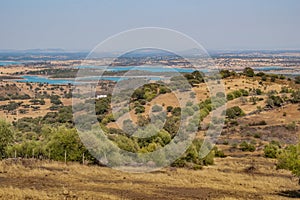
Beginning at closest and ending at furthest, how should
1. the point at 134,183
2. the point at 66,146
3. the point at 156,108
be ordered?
1. the point at 134,183
2. the point at 66,146
3. the point at 156,108

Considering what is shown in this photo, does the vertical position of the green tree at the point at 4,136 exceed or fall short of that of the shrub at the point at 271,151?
it exceeds it

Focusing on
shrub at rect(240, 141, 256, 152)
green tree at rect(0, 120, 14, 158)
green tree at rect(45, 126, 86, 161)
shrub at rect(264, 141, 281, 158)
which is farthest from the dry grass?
shrub at rect(240, 141, 256, 152)

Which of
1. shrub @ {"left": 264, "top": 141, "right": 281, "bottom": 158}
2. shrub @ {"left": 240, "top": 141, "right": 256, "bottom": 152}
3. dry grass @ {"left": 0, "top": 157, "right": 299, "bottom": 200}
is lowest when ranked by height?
shrub @ {"left": 240, "top": 141, "right": 256, "bottom": 152}

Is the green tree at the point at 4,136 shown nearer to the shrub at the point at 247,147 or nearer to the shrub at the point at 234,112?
the shrub at the point at 247,147

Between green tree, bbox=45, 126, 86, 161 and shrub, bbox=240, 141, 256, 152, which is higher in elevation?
green tree, bbox=45, 126, 86, 161

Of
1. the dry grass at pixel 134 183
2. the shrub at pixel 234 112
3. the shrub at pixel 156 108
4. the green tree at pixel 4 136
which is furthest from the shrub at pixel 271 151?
the green tree at pixel 4 136

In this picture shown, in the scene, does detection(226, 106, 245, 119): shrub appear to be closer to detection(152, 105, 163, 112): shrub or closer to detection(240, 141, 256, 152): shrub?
detection(152, 105, 163, 112): shrub

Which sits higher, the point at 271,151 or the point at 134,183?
the point at 134,183

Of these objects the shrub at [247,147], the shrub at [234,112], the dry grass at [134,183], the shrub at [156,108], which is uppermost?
the dry grass at [134,183]

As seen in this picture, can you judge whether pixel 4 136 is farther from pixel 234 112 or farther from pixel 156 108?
pixel 234 112

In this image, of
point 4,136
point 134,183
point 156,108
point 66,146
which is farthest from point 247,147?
point 4,136

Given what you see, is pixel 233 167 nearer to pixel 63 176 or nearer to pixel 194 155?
pixel 194 155

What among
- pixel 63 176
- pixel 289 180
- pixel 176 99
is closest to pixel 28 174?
pixel 63 176

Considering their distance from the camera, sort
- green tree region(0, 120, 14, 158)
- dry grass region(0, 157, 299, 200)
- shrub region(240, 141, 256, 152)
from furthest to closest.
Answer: shrub region(240, 141, 256, 152) < green tree region(0, 120, 14, 158) < dry grass region(0, 157, 299, 200)
